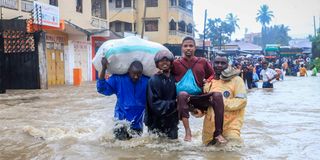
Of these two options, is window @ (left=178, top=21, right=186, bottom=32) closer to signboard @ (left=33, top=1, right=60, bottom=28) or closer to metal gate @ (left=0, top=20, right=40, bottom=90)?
signboard @ (left=33, top=1, right=60, bottom=28)

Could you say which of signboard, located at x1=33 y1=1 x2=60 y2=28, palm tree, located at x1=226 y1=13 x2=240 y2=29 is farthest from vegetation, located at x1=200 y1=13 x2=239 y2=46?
signboard, located at x1=33 y1=1 x2=60 y2=28

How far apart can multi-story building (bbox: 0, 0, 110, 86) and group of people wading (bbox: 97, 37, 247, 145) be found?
13.0 m

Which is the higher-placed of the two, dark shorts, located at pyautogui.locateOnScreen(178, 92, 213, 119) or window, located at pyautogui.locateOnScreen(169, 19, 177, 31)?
window, located at pyautogui.locateOnScreen(169, 19, 177, 31)

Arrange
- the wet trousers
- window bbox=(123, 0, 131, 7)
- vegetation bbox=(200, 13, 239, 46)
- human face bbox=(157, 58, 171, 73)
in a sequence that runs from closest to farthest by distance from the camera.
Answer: the wet trousers
human face bbox=(157, 58, 171, 73)
window bbox=(123, 0, 131, 7)
vegetation bbox=(200, 13, 239, 46)

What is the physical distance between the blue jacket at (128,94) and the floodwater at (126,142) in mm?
386

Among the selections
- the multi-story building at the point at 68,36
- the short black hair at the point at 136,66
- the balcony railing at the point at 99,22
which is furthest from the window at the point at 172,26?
the short black hair at the point at 136,66

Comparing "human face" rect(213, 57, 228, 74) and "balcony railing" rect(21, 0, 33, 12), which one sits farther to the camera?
"balcony railing" rect(21, 0, 33, 12)

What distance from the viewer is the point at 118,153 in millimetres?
5500

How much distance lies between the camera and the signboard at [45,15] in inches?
698

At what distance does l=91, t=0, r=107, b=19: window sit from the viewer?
29.8m

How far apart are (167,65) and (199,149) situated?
1.15 meters

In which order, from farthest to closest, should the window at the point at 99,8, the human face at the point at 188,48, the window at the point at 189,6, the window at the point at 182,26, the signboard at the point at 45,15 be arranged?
1. the window at the point at 189,6
2. the window at the point at 182,26
3. the window at the point at 99,8
4. the signboard at the point at 45,15
5. the human face at the point at 188,48

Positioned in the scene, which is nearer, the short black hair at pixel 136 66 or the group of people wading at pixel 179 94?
the group of people wading at pixel 179 94

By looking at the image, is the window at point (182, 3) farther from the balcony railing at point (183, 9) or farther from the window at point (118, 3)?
the window at point (118, 3)
